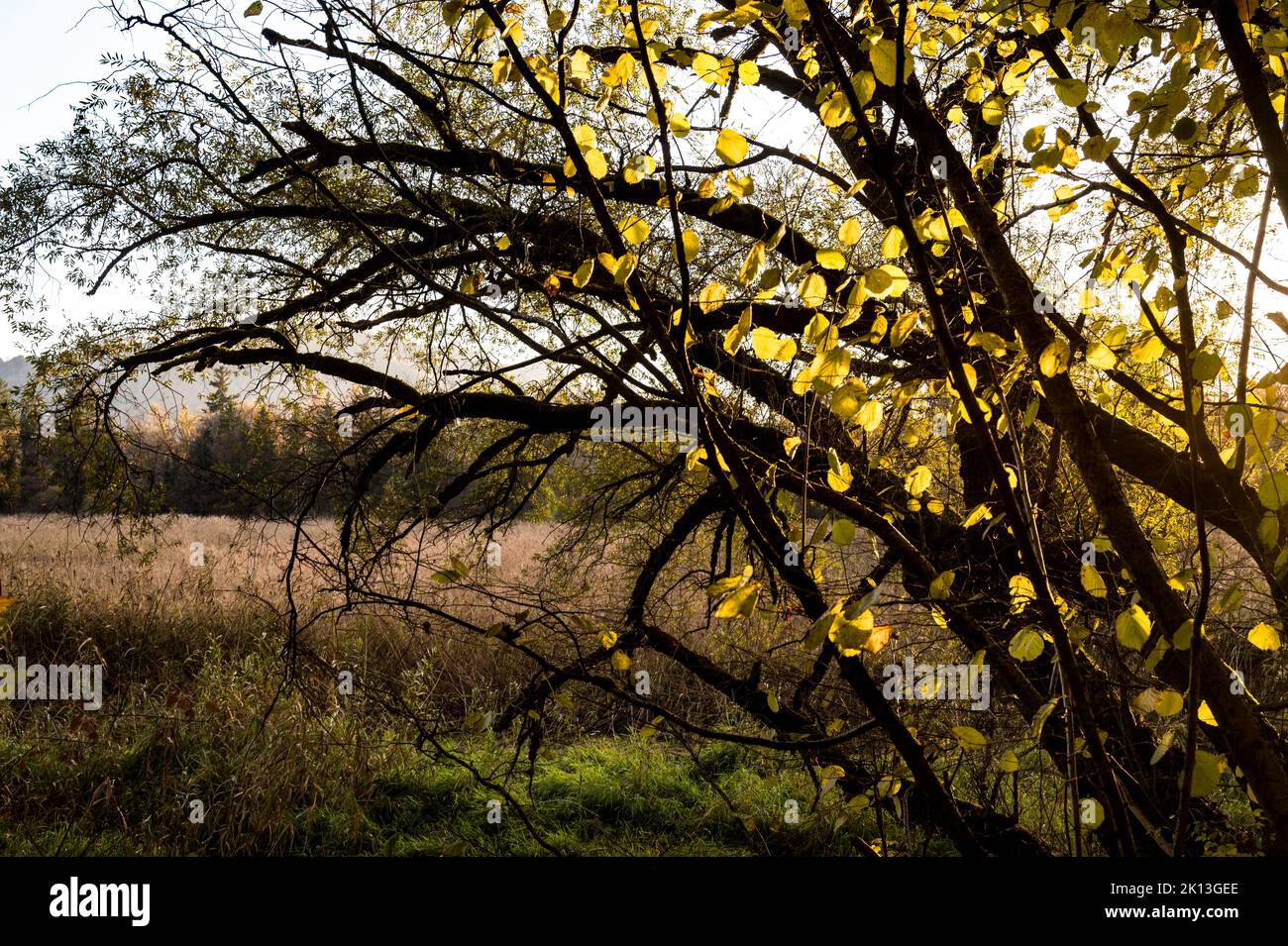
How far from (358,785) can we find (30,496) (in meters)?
16.9

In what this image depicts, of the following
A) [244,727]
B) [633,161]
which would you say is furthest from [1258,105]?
[244,727]

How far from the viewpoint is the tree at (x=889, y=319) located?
3.76 ft

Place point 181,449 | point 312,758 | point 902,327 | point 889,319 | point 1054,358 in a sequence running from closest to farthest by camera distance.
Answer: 1. point 902,327
2. point 1054,358
3. point 889,319
4. point 312,758
5. point 181,449

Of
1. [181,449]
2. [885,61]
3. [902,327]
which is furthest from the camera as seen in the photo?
[181,449]

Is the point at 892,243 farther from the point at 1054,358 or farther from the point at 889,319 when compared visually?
the point at 889,319

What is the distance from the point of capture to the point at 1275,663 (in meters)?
5.19

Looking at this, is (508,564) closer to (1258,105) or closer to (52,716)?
(52,716)

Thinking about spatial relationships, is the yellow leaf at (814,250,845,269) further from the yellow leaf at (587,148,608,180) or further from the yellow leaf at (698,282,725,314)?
the yellow leaf at (587,148,608,180)

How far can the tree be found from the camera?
114 cm

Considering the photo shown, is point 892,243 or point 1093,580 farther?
point 1093,580

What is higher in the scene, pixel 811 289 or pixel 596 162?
pixel 596 162

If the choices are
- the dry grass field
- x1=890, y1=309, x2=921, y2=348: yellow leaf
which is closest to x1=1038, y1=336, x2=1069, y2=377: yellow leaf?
x1=890, y1=309, x2=921, y2=348: yellow leaf

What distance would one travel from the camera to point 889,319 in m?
3.20

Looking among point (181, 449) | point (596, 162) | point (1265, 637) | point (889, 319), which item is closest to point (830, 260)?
point (596, 162)
